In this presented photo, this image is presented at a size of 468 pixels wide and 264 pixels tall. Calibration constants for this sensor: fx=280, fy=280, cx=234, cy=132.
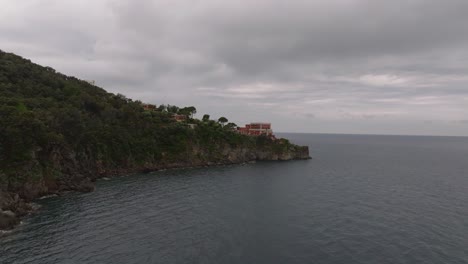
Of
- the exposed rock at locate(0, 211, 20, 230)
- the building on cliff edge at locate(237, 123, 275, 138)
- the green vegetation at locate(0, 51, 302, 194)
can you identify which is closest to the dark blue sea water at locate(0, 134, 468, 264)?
the exposed rock at locate(0, 211, 20, 230)

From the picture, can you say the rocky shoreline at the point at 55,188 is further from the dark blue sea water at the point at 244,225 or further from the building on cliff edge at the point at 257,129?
the building on cliff edge at the point at 257,129

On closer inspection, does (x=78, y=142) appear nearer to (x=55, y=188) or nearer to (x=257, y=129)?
(x=55, y=188)

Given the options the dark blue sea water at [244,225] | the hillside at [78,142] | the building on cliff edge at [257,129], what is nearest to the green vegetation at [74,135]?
the hillside at [78,142]

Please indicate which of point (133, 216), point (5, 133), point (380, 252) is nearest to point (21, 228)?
point (133, 216)

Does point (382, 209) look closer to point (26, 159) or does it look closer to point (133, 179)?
point (133, 179)

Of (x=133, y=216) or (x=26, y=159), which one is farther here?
(x=26, y=159)

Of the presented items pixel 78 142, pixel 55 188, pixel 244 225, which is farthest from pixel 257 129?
pixel 244 225

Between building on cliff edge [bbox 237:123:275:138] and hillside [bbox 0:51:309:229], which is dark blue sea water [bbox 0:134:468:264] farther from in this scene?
building on cliff edge [bbox 237:123:275:138]
